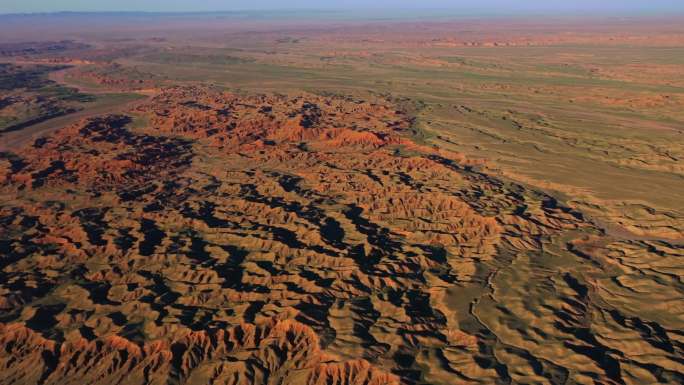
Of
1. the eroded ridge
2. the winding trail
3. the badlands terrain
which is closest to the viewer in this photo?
the eroded ridge

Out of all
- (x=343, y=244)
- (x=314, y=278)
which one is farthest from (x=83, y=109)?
(x=314, y=278)

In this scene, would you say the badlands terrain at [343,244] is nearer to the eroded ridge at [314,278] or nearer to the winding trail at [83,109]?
the eroded ridge at [314,278]

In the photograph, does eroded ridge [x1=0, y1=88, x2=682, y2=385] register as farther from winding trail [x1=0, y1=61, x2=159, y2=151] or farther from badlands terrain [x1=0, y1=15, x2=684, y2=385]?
winding trail [x1=0, y1=61, x2=159, y2=151]

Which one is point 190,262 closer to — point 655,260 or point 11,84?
point 655,260

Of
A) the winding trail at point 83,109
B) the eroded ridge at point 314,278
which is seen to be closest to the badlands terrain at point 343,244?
the eroded ridge at point 314,278

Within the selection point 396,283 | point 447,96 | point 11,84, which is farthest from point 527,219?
point 11,84

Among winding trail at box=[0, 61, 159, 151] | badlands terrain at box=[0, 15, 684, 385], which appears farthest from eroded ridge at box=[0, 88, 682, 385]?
winding trail at box=[0, 61, 159, 151]
